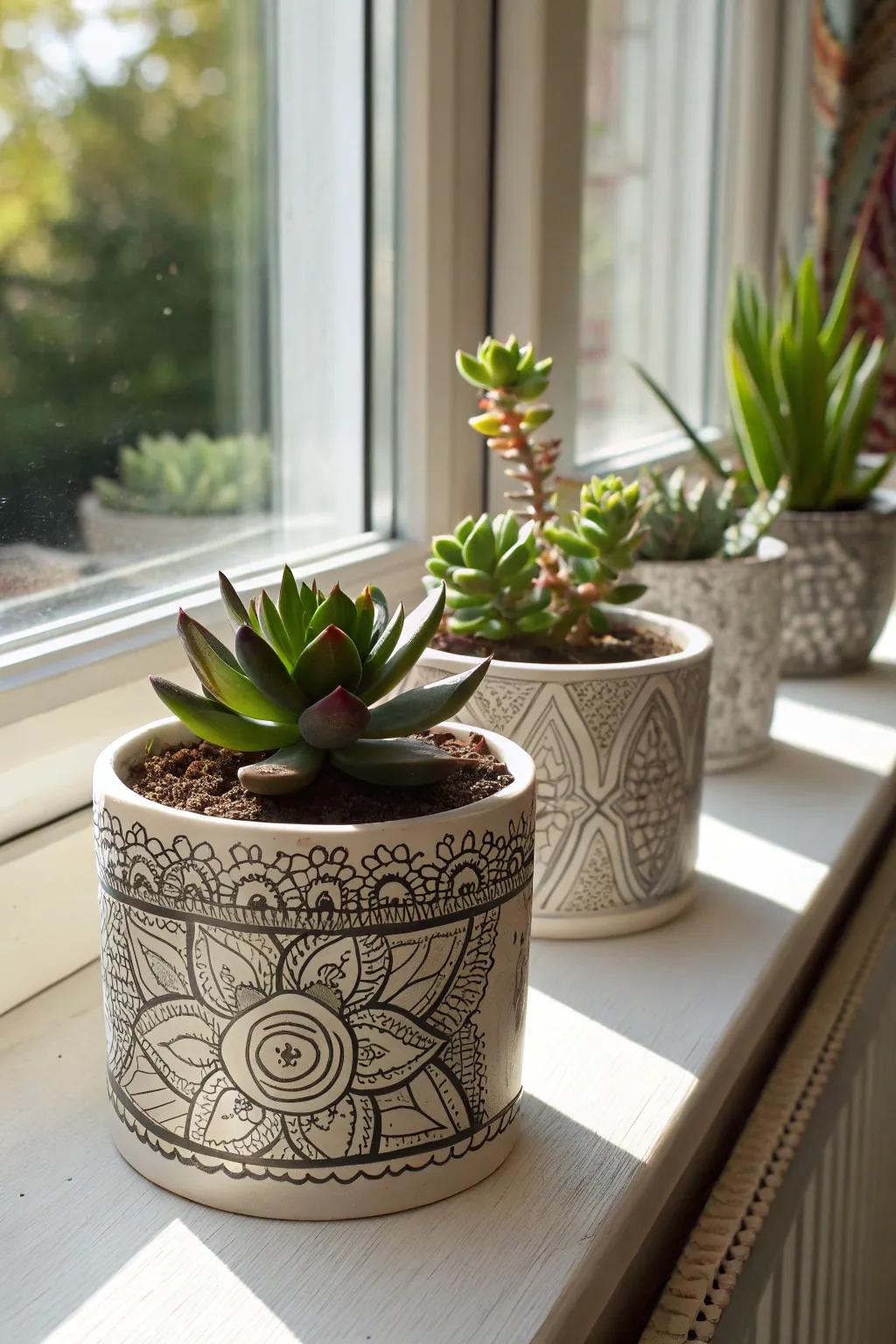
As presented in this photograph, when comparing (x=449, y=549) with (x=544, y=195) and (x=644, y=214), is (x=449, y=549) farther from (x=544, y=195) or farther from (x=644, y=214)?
(x=644, y=214)

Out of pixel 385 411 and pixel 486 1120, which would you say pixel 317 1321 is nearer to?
pixel 486 1120

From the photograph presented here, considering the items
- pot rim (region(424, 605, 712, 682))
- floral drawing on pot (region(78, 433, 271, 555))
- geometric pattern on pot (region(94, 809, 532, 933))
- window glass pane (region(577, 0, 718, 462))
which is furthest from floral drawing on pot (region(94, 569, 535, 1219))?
window glass pane (region(577, 0, 718, 462))

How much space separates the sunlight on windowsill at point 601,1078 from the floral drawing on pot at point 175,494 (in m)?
0.31

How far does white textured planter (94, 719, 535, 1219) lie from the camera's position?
1.31 ft

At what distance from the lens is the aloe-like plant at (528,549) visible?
0.61 m

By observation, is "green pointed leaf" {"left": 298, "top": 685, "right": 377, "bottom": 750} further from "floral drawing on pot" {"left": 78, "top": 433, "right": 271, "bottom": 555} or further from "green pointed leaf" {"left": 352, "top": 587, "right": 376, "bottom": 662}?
"floral drawing on pot" {"left": 78, "top": 433, "right": 271, "bottom": 555}

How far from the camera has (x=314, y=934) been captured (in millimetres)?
398

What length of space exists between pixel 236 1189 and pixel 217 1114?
27 millimetres

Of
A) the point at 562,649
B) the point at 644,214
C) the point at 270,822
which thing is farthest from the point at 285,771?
the point at 644,214

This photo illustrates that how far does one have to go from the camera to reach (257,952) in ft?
1.32

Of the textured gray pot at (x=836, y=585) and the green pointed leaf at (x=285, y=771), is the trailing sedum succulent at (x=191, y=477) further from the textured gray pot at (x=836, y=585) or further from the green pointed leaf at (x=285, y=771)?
the textured gray pot at (x=836, y=585)

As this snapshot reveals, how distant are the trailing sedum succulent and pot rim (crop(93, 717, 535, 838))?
8.6 inches

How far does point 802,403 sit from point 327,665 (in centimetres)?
73

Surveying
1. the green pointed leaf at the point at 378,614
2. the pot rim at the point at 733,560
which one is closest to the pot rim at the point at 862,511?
the pot rim at the point at 733,560
